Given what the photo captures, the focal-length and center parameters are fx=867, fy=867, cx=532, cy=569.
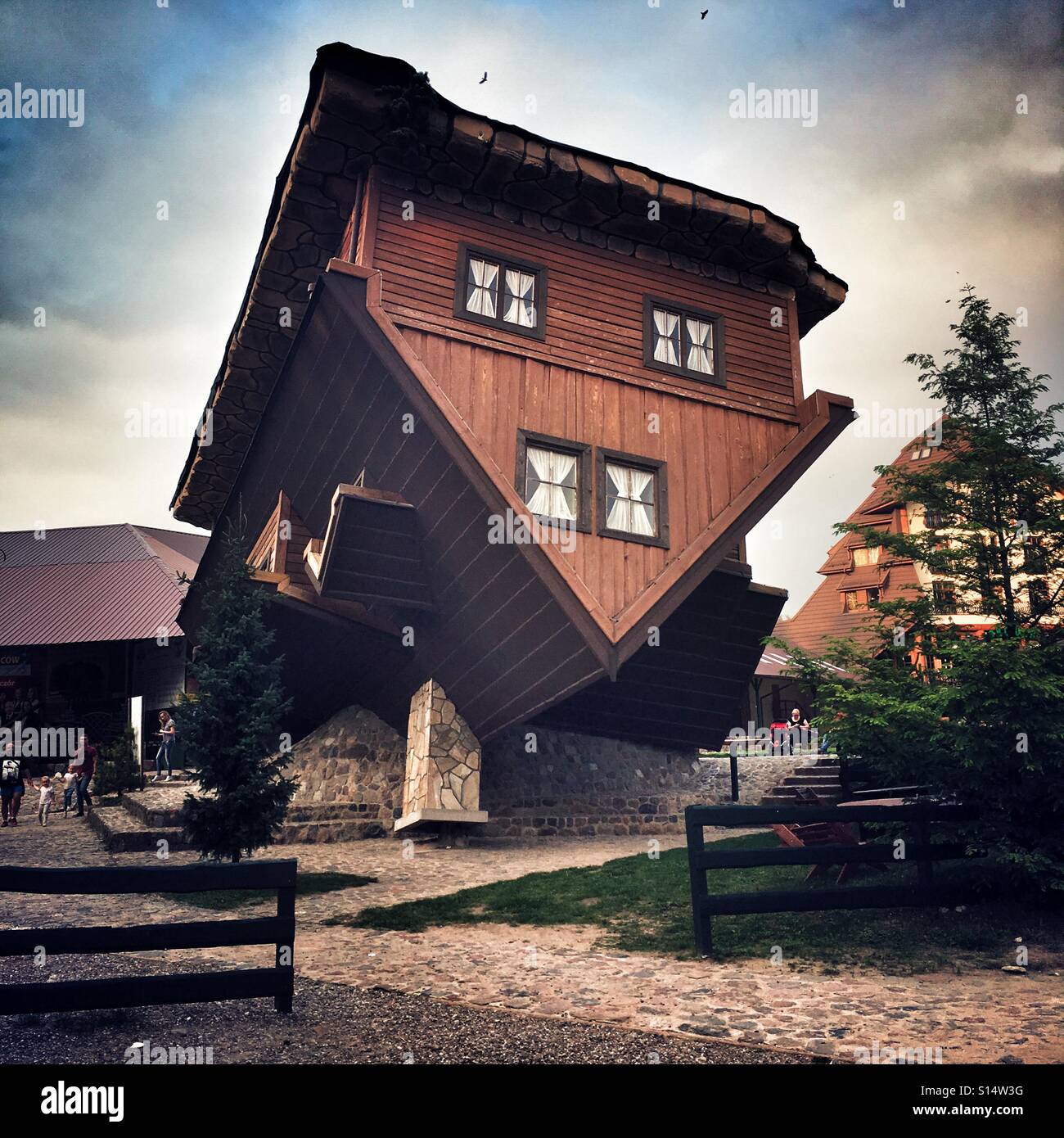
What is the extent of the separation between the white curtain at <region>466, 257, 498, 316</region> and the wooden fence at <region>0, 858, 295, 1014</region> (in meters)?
8.22

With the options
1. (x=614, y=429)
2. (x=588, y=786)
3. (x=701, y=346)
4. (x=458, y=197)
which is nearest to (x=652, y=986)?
(x=614, y=429)

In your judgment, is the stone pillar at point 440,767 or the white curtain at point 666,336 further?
the stone pillar at point 440,767

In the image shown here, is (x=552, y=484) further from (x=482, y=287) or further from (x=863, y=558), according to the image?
(x=863, y=558)

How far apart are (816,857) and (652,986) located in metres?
1.87

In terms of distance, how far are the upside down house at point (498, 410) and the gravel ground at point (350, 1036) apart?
5.78 metres

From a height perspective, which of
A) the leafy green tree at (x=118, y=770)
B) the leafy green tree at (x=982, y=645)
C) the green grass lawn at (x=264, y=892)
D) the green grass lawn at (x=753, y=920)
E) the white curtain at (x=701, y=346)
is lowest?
the green grass lawn at (x=264, y=892)

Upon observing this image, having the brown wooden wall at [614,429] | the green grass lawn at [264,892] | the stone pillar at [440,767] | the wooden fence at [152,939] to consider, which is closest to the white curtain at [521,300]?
the brown wooden wall at [614,429]

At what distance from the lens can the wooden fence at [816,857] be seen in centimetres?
721

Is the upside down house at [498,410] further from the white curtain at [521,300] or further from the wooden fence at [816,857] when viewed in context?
the wooden fence at [816,857]

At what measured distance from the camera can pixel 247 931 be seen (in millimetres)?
5668

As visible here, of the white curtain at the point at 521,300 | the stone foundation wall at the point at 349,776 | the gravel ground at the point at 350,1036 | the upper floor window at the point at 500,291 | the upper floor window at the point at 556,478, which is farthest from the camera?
the stone foundation wall at the point at 349,776

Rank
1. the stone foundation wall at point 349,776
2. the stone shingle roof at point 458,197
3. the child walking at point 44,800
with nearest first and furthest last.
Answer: the stone shingle roof at point 458,197 → the stone foundation wall at point 349,776 → the child walking at point 44,800

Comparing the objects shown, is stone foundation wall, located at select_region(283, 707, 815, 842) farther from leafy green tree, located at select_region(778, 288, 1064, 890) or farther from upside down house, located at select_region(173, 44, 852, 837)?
leafy green tree, located at select_region(778, 288, 1064, 890)
